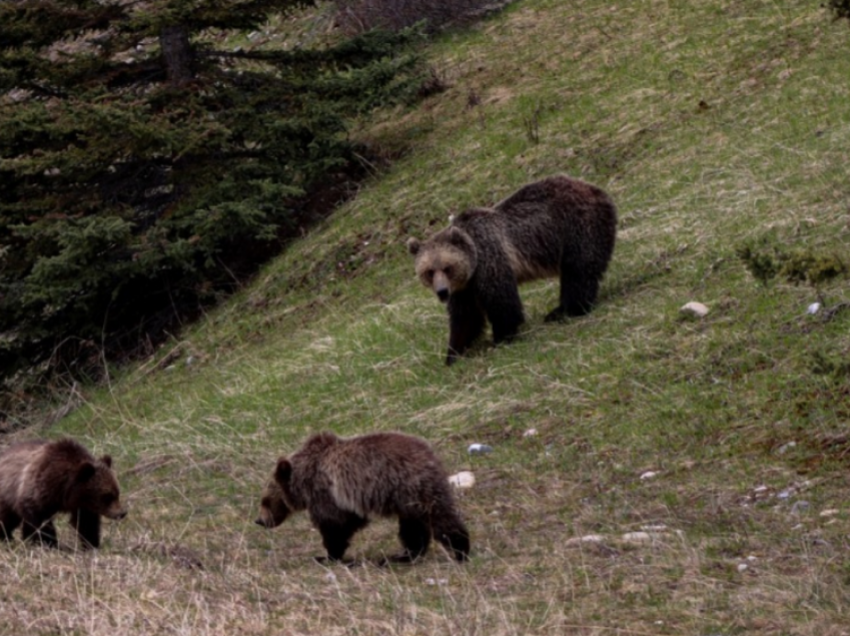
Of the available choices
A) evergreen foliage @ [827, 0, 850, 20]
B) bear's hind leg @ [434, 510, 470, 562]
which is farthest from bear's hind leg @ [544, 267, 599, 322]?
evergreen foliage @ [827, 0, 850, 20]

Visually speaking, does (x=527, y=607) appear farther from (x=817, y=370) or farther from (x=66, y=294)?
(x=66, y=294)

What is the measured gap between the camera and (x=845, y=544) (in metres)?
7.48

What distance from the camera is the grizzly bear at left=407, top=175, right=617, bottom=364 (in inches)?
504

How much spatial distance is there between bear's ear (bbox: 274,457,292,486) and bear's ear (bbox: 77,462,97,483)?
120cm

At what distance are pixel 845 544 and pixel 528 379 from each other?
474 cm

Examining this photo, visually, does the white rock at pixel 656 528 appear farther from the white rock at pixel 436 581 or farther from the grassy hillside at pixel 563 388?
the white rock at pixel 436 581

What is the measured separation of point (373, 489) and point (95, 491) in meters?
2.00

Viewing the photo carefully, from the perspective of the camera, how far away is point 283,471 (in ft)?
28.5

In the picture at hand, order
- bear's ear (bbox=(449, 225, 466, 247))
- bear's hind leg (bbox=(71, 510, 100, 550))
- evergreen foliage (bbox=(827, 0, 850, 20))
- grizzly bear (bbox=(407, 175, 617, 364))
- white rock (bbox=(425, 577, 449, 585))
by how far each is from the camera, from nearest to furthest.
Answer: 1. evergreen foliage (bbox=(827, 0, 850, 20))
2. white rock (bbox=(425, 577, 449, 585))
3. bear's hind leg (bbox=(71, 510, 100, 550))
4. bear's ear (bbox=(449, 225, 466, 247))
5. grizzly bear (bbox=(407, 175, 617, 364))

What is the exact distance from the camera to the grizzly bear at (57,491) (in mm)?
8945

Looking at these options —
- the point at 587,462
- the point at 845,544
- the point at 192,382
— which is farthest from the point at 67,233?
the point at 845,544

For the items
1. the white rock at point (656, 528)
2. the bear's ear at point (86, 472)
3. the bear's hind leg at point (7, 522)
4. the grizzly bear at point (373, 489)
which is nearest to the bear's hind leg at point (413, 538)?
the grizzly bear at point (373, 489)

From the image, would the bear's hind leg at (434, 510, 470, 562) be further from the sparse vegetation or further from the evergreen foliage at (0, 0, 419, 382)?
the sparse vegetation

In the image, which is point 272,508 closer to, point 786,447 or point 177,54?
point 786,447
